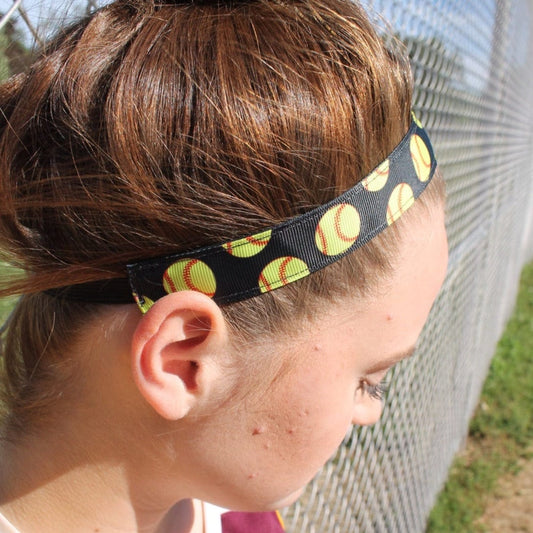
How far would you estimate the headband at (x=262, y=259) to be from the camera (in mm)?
977

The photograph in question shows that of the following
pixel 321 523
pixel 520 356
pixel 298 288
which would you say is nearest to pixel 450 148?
pixel 321 523

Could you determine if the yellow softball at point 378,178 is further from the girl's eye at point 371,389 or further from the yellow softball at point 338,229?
the girl's eye at point 371,389

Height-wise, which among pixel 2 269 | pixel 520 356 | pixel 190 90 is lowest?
pixel 520 356

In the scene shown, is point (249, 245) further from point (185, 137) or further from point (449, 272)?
point (449, 272)

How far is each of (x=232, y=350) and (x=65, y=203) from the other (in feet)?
1.29

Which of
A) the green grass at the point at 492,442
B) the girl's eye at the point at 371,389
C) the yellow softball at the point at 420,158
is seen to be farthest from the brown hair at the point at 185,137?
the green grass at the point at 492,442

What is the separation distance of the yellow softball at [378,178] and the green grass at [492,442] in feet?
10.4

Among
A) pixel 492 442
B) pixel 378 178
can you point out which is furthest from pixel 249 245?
pixel 492 442

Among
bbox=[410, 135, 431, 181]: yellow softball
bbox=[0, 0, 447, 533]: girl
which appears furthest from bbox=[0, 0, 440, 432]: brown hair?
bbox=[410, 135, 431, 181]: yellow softball

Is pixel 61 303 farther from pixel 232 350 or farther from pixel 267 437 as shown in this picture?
pixel 267 437

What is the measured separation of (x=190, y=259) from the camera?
3.19 feet

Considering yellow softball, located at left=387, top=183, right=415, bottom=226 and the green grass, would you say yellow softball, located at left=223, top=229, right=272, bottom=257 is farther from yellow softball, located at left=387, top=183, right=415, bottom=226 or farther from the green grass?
the green grass

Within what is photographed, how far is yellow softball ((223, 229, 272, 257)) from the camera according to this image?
97 centimetres

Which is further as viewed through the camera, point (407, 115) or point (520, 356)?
point (520, 356)
